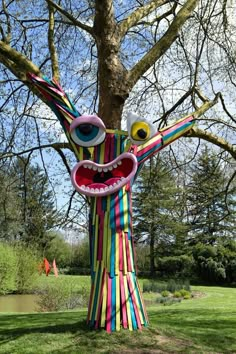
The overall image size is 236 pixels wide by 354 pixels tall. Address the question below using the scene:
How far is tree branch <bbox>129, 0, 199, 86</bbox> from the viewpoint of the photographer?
6898 millimetres

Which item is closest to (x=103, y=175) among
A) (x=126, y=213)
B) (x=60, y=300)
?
(x=126, y=213)

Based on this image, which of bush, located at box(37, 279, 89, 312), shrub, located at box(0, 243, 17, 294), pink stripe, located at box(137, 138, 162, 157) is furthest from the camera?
shrub, located at box(0, 243, 17, 294)

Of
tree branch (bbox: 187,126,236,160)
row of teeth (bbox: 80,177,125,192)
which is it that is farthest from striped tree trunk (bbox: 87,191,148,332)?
tree branch (bbox: 187,126,236,160)

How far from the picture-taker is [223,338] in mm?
6031

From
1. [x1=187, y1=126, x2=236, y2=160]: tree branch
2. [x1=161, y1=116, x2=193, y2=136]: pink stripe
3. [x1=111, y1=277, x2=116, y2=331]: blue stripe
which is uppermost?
[x1=187, y1=126, x2=236, y2=160]: tree branch

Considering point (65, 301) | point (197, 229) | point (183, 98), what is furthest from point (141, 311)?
point (197, 229)

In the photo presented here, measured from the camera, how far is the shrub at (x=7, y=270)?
884 inches

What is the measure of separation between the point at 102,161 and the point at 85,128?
51 centimetres

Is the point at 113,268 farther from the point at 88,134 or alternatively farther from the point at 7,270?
the point at 7,270

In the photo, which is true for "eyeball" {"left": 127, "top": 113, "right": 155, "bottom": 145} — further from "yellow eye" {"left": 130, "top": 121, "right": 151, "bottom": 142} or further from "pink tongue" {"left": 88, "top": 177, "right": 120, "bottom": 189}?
"pink tongue" {"left": 88, "top": 177, "right": 120, "bottom": 189}

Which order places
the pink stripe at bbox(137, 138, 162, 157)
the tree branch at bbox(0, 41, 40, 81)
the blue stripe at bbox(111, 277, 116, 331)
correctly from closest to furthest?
1. the blue stripe at bbox(111, 277, 116, 331)
2. the pink stripe at bbox(137, 138, 162, 157)
3. the tree branch at bbox(0, 41, 40, 81)

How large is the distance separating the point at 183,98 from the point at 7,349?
19.6ft

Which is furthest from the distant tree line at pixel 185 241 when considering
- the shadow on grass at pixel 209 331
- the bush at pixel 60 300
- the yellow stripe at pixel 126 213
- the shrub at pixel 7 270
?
the yellow stripe at pixel 126 213

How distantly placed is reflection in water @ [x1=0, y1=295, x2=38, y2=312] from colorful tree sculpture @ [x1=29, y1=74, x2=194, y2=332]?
11070 millimetres
